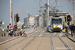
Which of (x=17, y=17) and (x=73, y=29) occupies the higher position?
(x=17, y=17)

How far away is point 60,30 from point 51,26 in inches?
79.2

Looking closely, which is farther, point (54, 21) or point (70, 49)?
point (54, 21)

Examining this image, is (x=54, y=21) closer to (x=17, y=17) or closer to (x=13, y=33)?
(x=13, y=33)

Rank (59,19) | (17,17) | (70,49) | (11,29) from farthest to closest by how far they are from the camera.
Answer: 1. (59,19)
2. (11,29)
3. (17,17)
4. (70,49)

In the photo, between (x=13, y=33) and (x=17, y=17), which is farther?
(x=13, y=33)

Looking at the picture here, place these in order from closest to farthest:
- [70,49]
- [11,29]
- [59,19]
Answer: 1. [70,49]
2. [11,29]
3. [59,19]

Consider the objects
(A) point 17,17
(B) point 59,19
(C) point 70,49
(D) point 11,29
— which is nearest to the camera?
(C) point 70,49

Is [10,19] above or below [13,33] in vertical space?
above

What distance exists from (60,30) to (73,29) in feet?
48.8

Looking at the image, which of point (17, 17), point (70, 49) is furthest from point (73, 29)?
point (70, 49)

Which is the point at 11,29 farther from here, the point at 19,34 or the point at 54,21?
the point at 54,21

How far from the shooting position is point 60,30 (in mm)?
39188

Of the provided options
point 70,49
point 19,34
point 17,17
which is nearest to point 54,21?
point 19,34

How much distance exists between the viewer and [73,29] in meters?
24.3
